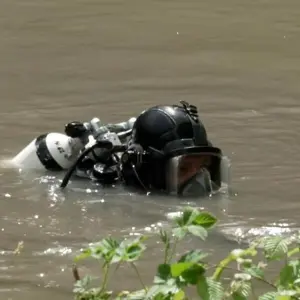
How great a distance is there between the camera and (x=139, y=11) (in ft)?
34.0

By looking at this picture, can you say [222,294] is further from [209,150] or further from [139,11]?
[139,11]

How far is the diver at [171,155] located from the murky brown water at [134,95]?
0.11 meters

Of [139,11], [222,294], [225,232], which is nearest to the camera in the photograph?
[222,294]

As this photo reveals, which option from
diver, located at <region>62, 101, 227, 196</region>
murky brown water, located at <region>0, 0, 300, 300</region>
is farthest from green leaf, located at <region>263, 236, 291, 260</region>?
diver, located at <region>62, 101, 227, 196</region>

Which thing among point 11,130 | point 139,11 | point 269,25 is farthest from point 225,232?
point 139,11

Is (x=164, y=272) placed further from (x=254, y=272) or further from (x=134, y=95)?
(x=134, y=95)

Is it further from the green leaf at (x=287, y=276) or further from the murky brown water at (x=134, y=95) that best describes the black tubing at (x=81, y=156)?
the green leaf at (x=287, y=276)

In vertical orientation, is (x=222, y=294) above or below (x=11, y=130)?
above

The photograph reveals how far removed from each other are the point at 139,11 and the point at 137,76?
2.75 meters

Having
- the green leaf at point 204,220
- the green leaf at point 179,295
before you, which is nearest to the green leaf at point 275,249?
the green leaf at point 204,220

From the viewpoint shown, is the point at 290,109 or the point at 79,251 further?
the point at 290,109

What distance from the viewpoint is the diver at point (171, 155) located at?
16.1ft

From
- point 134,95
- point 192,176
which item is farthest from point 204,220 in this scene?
point 134,95

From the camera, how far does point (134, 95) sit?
7.21m
